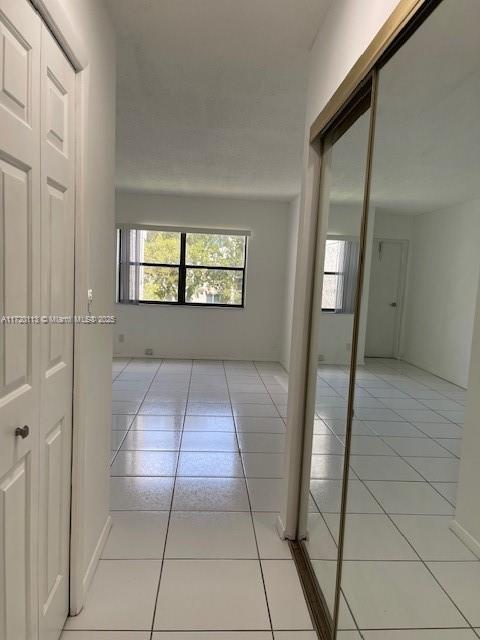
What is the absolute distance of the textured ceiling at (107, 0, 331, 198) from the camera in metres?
1.83

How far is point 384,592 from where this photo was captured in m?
1.37

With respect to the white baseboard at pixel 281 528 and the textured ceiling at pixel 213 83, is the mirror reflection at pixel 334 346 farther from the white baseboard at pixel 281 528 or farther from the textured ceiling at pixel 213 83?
the textured ceiling at pixel 213 83

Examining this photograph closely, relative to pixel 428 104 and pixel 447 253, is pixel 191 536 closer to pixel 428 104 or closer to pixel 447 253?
pixel 447 253

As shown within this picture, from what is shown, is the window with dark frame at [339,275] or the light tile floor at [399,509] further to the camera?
the window with dark frame at [339,275]

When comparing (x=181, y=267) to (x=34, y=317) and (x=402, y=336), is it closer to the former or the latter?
(x=402, y=336)

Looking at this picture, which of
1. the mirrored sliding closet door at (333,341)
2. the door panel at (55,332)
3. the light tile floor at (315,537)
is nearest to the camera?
the light tile floor at (315,537)

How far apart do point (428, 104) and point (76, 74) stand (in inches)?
48.3

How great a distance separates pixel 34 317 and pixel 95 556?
4.35 ft

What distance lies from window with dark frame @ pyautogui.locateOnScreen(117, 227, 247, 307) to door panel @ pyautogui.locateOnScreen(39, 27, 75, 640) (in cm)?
503

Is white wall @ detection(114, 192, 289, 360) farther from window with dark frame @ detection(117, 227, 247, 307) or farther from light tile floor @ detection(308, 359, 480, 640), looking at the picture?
light tile floor @ detection(308, 359, 480, 640)

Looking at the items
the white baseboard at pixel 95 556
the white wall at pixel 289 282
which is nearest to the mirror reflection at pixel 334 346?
the white baseboard at pixel 95 556

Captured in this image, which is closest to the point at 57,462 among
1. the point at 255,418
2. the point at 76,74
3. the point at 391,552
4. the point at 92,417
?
the point at 92,417

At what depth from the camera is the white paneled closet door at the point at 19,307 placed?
104 cm

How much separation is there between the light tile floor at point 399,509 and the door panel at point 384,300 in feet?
0.24
